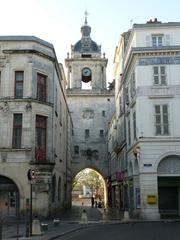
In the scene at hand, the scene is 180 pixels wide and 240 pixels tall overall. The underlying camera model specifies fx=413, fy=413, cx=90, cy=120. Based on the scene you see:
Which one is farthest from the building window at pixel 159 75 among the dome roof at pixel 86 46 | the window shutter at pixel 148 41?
the dome roof at pixel 86 46

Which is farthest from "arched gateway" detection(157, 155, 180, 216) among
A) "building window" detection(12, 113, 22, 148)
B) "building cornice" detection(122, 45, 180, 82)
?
"building window" detection(12, 113, 22, 148)

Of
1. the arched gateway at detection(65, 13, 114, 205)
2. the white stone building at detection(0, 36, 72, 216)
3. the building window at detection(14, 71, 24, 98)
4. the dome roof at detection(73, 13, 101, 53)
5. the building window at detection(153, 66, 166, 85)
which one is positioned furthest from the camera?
the dome roof at detection(73, 13, 101, 53)

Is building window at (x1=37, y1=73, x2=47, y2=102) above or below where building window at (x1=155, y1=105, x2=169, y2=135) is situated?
above

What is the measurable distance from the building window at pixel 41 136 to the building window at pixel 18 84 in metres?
1.93

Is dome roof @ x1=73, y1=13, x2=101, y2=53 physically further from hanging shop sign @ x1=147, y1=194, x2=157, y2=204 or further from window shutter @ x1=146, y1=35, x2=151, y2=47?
hanging shop sign @ x1=147, y1=194, x2=157, y2=204

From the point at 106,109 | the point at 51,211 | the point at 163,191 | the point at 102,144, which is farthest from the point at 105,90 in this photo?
the point at 51,211

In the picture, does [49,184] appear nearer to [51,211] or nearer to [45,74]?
[51,211]

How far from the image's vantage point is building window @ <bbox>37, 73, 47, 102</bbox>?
92.4 ft

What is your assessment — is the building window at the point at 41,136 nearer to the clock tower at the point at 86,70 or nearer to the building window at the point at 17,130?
the building window at the point at 17,130

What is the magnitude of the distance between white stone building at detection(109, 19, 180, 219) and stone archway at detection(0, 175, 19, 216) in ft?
27.0

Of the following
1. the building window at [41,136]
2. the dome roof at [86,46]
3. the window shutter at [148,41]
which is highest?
the dome roof at [86,46]

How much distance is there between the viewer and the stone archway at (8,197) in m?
26.1

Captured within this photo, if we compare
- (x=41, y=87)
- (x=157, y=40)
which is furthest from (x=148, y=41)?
(x=41, y=87)

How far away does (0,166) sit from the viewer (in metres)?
26.2
